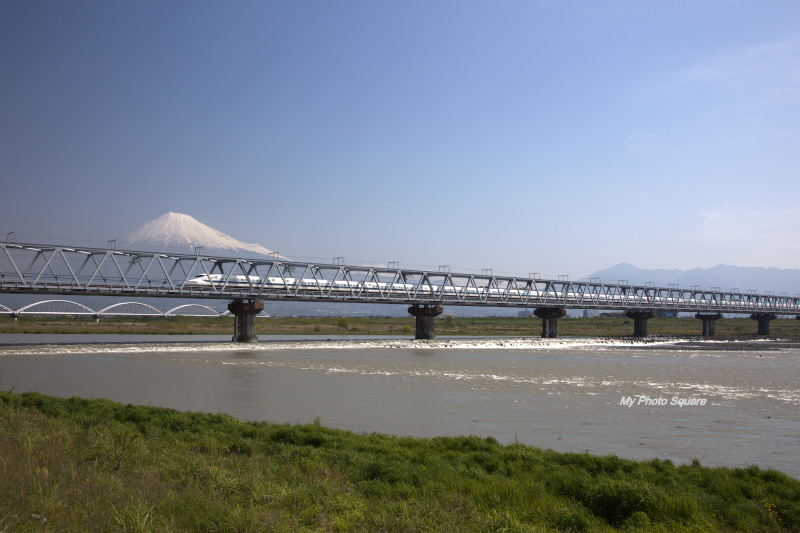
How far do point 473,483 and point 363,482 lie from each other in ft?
7.17

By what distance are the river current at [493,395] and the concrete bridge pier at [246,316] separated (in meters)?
16.7

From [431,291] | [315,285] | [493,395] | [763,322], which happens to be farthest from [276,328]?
[763,322]

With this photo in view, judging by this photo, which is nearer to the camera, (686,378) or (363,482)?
(363,482)

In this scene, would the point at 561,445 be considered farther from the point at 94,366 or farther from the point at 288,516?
the point at 94,366

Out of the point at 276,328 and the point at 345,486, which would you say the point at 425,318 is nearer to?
the point at 276,328

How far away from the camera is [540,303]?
101m

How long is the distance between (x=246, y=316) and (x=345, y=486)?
56.7 m

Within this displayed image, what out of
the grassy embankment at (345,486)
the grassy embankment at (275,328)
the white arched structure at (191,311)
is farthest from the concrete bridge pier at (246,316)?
the white arched structure at (191,311)

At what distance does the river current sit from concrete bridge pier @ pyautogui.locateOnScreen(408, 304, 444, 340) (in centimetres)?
3589

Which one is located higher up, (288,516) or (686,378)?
(288,516)

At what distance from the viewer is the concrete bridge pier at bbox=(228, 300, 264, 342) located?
6377 centimetres

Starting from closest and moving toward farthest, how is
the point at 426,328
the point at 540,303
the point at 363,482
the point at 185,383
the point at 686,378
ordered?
the point at 363,482 → the point at 185,383 → the point at 686,378 → the point at 426,328 → the point at 540,303

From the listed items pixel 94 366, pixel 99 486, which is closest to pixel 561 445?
pixel 99 486

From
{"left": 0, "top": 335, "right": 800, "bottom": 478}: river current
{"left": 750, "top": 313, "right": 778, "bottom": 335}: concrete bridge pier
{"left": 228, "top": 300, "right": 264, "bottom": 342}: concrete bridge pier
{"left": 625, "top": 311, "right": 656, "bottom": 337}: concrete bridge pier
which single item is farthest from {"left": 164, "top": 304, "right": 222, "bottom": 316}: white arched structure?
{"left": 750, "top": 313, "right": 778, "bottom": 335}: concrete bridge pier
